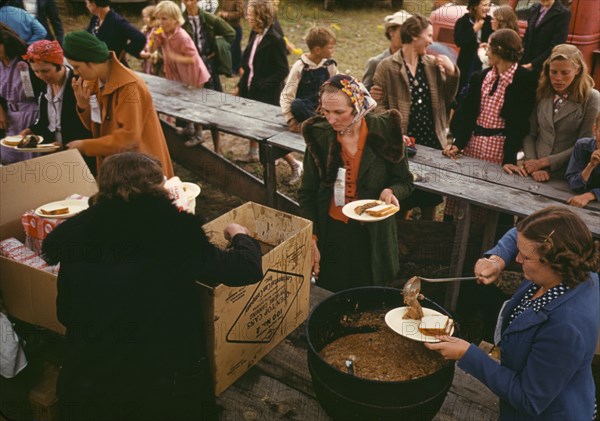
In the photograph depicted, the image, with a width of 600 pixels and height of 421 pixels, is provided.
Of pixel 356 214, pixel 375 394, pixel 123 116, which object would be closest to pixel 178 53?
A: pixel 123 116

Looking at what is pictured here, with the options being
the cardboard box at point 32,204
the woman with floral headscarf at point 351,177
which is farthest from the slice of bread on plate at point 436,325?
the cardboard box at point 32,204

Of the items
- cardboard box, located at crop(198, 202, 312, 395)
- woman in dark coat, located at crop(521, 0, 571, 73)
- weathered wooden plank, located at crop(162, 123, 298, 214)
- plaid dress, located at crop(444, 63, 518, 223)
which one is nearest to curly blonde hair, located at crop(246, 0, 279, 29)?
weathered wooden plank, located at crop(162, 123, 298, 214)

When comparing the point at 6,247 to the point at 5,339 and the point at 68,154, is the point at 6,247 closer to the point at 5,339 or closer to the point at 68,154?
the point at 5,339

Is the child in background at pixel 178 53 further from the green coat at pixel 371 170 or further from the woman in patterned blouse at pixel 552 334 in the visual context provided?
the woman in patterned blouse at pixel 552 334

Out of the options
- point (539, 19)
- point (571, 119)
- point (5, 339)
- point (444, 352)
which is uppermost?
point (539, 19)

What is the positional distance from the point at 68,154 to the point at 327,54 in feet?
8.60

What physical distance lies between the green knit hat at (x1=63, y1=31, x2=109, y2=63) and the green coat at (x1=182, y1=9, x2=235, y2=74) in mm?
3270

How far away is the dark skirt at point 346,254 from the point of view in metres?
3.51

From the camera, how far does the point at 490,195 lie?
410 centimetres

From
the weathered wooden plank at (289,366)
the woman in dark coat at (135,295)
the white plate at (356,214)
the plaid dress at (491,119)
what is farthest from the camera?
the plaid dress at (491,119)

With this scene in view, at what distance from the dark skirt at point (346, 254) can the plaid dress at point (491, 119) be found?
132 centimetres

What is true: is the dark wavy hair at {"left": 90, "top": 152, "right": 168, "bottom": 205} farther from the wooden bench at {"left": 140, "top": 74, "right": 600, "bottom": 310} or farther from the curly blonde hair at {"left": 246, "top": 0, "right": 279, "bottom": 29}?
the curly blonde hair at {"left": 246, "top": 0, "right": 279, "bottom": 29}

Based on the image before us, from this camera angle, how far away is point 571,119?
4.08 metres

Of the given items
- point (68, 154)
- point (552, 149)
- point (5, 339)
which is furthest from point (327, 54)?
point (5, 339)
